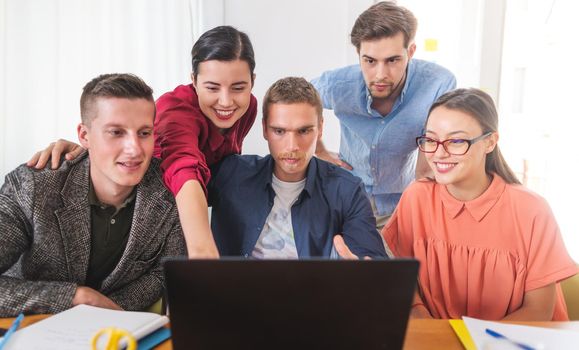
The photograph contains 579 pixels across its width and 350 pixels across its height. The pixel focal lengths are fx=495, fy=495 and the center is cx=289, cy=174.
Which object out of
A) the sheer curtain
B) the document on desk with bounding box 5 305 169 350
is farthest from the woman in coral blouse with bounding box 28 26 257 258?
A: the sheer curtain

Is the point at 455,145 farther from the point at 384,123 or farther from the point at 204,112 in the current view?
the point at 204,112

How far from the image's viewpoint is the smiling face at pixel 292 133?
156 cm

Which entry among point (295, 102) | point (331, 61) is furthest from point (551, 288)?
point (331, 61)

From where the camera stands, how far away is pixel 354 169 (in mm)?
2264

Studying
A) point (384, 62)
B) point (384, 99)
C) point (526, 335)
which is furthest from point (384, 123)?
point (526, 335)

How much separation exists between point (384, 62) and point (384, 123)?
289mm

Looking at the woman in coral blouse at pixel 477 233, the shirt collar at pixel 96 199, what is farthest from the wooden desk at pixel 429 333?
the shirt collar at pixel 96 199

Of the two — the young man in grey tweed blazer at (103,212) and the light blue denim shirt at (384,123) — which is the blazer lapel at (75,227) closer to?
the young man in grey tweed blazer at (103,212)

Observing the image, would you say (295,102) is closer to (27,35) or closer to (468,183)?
(468,183)

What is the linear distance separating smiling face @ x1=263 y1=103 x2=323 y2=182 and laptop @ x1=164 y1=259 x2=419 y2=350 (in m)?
0.93

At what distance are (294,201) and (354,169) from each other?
2.27ft

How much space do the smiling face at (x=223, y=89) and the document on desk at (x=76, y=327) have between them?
78 centimetres

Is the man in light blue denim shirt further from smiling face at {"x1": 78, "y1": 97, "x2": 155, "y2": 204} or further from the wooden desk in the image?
the wooden desk

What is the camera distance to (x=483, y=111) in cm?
146
